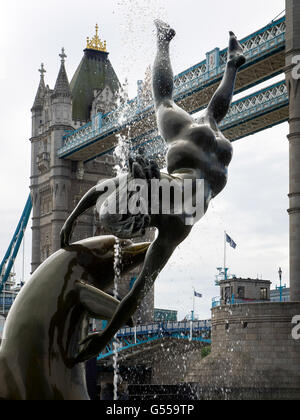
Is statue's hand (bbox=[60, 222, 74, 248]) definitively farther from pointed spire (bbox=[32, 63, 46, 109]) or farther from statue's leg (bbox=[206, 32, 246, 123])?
pointed spire (bbox=[32, 63, 46, 109])

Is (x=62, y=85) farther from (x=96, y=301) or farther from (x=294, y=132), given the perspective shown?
(x=96, y=301)

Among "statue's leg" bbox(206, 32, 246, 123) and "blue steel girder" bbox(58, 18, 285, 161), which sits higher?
"blue steel girder" bbox(58, 18, 285, 161)

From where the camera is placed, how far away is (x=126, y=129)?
110 feet

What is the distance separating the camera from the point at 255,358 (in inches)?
791

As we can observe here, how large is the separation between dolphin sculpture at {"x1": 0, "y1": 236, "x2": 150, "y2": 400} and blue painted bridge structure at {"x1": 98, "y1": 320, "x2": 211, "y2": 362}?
24.3m

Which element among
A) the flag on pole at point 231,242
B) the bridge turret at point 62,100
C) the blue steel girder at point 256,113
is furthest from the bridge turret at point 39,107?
the flag on pole at point 231,242

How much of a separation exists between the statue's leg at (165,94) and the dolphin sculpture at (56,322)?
0.76 m

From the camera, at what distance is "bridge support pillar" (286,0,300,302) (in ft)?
65.5

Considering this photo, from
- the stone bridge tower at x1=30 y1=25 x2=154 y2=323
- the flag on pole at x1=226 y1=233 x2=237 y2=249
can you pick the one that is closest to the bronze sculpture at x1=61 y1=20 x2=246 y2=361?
the flag on pole at x1=226 y1=233 x2=237 y2=249

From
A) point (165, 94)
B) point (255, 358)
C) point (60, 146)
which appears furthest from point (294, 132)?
point (60, 146)

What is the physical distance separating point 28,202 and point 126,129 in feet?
57.7

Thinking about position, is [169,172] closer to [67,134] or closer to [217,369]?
[217,369]

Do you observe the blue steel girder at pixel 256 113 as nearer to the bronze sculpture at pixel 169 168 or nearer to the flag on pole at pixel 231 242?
the flag on pole at pixel 231 242

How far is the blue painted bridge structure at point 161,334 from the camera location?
2927 cm
